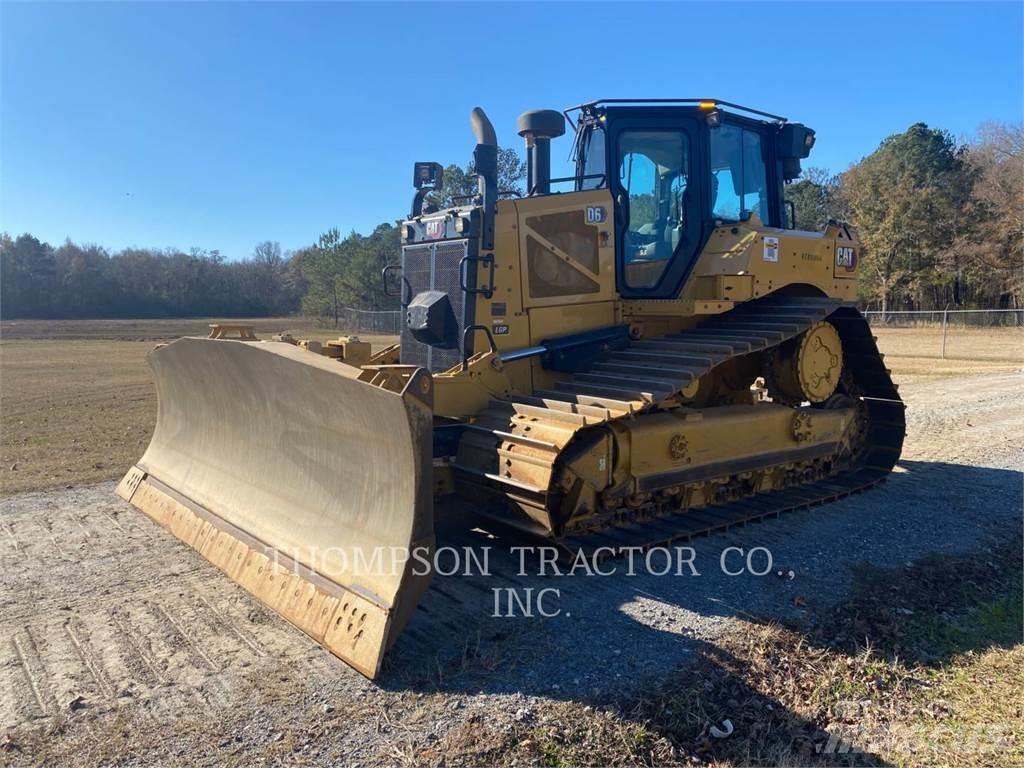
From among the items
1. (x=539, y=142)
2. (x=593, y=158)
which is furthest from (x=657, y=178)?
(x=539, y=142)

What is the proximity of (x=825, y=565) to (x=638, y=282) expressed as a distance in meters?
2.73

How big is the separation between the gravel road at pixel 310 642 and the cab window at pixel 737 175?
280 centimetres

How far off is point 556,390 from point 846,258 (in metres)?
3.81

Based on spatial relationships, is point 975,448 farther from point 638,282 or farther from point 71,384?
point 71,384

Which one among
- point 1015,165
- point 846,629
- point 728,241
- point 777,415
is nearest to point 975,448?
point 777,415

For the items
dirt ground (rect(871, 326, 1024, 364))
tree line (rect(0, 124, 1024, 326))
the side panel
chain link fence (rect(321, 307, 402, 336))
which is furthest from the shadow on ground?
chain link fence (rect(321, 307, 402, 336))

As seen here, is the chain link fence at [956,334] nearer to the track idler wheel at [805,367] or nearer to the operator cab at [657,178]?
the track idler wheel at [805,367]

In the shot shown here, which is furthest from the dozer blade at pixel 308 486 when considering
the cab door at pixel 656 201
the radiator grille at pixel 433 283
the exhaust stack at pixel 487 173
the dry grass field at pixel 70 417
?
the cab door at pixel 656 201

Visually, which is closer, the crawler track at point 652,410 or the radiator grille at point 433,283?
the crawler track at point 652,410

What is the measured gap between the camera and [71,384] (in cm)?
1675

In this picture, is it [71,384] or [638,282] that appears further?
[71,384]

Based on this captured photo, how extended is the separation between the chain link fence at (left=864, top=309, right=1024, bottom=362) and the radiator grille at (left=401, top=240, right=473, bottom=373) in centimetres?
1994

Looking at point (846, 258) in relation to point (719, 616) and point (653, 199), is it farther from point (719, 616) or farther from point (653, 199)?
point (719, 616)

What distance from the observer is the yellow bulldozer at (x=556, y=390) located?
167 inches
